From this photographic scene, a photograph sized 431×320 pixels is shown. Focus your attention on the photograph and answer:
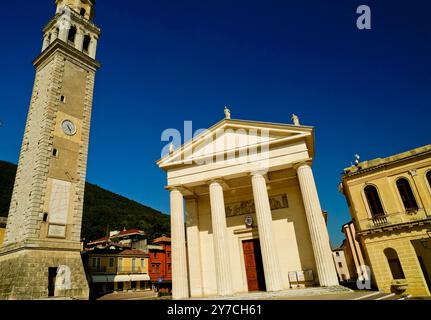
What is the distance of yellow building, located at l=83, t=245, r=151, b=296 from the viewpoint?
34469 mm

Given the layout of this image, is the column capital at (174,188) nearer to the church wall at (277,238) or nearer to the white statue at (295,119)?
the church wall at (277,238)

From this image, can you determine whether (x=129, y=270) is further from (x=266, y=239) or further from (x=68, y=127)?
(x=266, y=239)

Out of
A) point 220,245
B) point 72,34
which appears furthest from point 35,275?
point 72,34

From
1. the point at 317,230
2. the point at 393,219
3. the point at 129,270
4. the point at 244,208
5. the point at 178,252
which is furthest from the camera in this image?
the point at 129,270

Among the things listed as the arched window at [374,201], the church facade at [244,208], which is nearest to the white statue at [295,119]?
the church facade at [244,208]

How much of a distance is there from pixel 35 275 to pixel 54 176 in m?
6.65

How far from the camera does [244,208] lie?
64.5 feet

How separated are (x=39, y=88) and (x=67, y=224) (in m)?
12.4

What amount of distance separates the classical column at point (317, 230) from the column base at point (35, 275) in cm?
1514

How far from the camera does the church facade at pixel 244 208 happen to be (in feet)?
50.8

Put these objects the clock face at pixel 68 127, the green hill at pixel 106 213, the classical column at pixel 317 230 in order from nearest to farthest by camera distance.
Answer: the classical column at pixel 317 230, the clock face at pixel 68 127, the green hill at pixel 106 213

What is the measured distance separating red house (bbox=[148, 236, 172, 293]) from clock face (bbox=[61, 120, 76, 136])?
2538 centimetres

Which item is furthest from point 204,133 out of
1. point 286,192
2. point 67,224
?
point 67,224

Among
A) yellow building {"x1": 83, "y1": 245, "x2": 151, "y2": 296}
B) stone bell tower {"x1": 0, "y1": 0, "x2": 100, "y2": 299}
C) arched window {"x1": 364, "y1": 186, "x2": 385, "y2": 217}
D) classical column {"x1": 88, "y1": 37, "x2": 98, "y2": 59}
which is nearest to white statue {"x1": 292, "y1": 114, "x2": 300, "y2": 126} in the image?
arched window {"x1": 364, "y1": 186, "x2": 385, "y2": 217}
